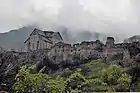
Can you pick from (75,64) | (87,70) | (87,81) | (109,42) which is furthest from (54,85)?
(109,42)

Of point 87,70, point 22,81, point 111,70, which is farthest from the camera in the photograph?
point 87,70

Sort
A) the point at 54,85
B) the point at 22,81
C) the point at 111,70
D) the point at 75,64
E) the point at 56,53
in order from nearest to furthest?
the point at 22,81
the point at 54,85
the point at 111,70
the point at 75,64
the point at 56,53

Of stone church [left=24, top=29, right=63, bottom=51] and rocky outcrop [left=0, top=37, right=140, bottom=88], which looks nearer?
rocky outcrop [left=0, top=37, right=140, bottom=88]

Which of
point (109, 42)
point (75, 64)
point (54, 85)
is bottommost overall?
point (54, 85)

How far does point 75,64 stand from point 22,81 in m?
103

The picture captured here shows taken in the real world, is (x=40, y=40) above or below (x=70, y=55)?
above

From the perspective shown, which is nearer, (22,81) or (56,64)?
(22,81)

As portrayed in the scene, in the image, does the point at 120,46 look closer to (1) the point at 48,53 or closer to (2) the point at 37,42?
(1) the point at 48,53

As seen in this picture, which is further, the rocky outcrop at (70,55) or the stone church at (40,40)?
the stone church at (40,40)

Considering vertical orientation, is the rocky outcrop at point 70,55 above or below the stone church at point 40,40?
below

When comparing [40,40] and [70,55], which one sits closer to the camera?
[70,55]

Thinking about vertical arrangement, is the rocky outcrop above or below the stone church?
below

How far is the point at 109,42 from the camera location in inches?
5276

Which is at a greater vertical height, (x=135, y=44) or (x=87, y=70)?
(x=135, y=44)
